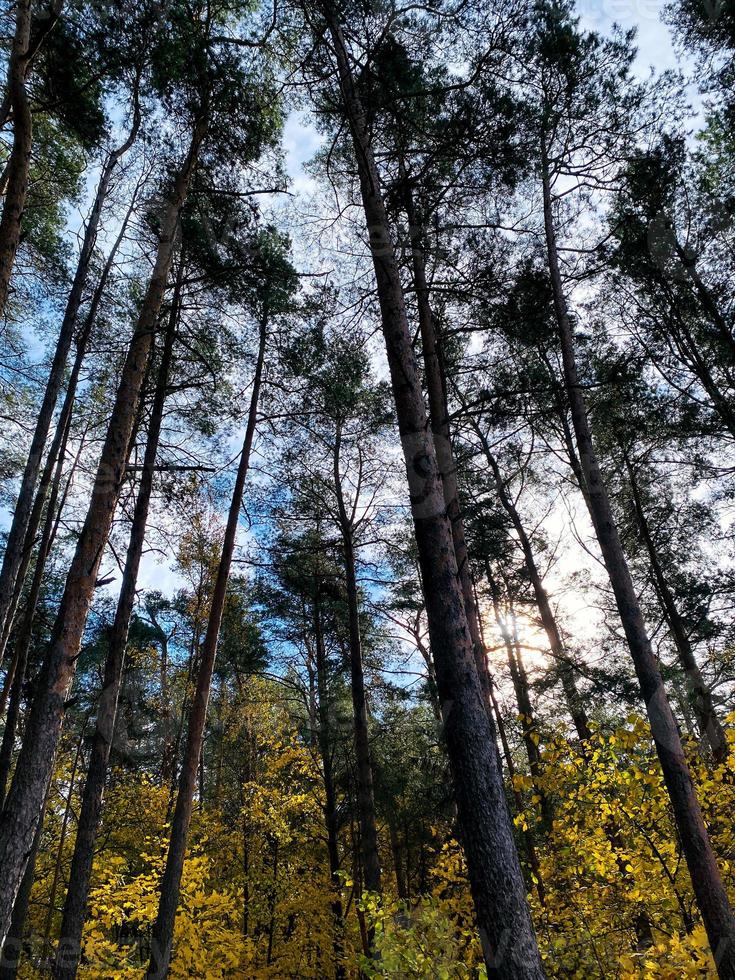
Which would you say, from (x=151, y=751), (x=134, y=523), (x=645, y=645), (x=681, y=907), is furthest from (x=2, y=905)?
(x=151, y=751)

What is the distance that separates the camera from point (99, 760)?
553cm

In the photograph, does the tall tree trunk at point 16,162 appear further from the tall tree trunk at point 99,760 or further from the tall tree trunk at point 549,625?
the tall tree trunk at point 549,625

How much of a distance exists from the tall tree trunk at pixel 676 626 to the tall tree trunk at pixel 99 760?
7.90 m

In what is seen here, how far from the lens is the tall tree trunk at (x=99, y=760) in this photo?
5.07 metres

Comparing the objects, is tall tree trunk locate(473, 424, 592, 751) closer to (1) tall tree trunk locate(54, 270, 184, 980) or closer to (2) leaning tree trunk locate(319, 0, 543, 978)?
(2) leaning tree trunk locate(319, 0, 543, 978)

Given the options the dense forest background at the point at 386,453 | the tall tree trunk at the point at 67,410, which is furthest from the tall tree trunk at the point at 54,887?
the tall tree trunk at the point at 67,410

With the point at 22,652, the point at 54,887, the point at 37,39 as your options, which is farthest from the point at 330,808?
the point at 37,39

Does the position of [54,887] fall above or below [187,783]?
below

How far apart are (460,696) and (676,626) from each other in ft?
26.8

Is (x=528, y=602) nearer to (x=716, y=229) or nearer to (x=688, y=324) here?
(x=688, y=324)

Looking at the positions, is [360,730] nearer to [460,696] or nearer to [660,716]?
[660,716]

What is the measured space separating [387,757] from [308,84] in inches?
495

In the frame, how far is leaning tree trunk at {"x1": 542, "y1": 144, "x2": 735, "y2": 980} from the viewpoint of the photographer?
4203 mm

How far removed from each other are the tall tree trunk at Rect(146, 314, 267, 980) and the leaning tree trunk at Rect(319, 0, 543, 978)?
13.9 feet
